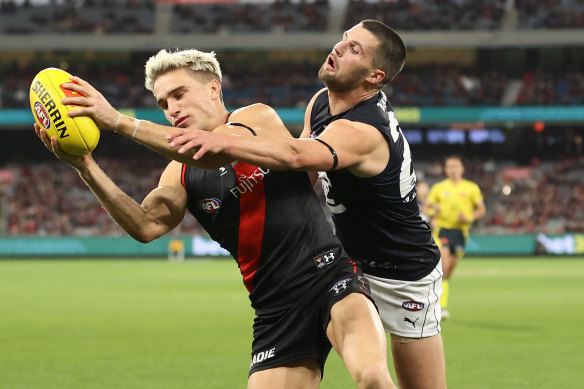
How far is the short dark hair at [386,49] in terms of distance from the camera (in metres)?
4.66

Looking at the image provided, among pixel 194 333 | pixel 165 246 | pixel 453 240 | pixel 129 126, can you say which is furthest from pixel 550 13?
pixel 129 126

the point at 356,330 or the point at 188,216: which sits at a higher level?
the point at 356,330

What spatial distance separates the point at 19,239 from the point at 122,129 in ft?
102

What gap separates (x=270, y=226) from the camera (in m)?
4.41

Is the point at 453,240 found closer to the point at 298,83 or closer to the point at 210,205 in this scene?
the point at 210,205

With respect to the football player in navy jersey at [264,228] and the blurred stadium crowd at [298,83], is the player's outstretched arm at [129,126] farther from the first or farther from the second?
the blurred stadium crowd at [298,83]

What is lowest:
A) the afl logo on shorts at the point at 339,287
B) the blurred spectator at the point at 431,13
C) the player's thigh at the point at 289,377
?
the blurred spectator at the point at 431,13

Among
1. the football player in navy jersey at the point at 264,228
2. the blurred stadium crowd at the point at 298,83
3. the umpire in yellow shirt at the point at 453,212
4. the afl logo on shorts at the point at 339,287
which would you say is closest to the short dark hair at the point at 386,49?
the football player in navy jersey at the point at 264,228

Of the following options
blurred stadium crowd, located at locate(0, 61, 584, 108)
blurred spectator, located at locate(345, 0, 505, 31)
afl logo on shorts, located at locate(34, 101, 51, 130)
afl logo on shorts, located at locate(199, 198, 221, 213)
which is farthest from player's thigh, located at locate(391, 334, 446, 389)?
blurred spectator, located at locate(345, 0, 505, 31)

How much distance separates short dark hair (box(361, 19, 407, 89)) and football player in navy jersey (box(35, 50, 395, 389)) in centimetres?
66

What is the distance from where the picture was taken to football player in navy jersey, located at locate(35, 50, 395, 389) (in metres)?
4.29

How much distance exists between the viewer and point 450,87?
136 feet

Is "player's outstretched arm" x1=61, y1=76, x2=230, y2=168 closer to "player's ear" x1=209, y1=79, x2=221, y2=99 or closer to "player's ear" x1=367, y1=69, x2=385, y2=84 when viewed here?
"player's ear" x1=209, y1=79, x2=221, y2=99

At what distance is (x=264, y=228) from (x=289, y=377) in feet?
2.54
